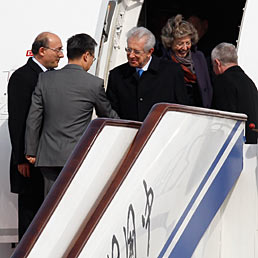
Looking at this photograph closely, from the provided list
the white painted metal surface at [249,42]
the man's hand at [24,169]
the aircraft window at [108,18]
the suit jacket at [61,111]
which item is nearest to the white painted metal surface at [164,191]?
the suit jacket at [61,111]

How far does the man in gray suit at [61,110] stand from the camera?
228 inches

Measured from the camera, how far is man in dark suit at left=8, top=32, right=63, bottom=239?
6164 mm

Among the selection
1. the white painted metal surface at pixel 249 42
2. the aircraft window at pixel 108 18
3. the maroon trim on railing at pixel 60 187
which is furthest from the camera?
the aircraft window at pixel 108 18

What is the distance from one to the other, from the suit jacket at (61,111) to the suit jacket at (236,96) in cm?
93

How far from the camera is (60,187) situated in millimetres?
4109

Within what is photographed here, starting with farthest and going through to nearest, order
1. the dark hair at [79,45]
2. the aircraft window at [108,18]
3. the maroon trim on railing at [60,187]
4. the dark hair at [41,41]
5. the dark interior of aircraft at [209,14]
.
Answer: the dark interior of aircraft at [209,14] < the aircraft window at [108,18] < the dark hair at [41,41] < the dark hair at [79,45] < the maroon trim on railing at [60,187]

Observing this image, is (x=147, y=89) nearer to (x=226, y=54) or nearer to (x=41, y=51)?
(x=226, y=54)

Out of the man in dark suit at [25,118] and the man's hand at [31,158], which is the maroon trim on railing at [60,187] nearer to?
the man's hand at [31,158]

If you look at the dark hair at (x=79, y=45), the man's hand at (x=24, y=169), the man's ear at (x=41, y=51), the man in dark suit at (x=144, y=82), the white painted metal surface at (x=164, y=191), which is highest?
the dark hair at (x=79, y=45)

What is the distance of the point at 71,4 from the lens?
7266 mm

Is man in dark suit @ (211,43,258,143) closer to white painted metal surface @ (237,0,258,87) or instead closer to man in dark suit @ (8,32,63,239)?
white painted metal surface @ (237,0,258,87)

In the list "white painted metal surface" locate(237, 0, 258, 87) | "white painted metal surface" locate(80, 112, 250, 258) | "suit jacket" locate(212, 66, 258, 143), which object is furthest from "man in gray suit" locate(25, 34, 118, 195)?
"white painted metal surface" locate(237, 0, 258, 87)

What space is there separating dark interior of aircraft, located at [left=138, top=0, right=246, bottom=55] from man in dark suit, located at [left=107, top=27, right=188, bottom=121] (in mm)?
3872

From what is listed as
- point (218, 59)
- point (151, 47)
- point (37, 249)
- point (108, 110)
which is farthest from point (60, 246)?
point (218, 59)
